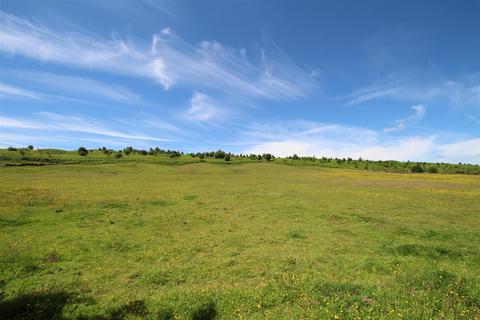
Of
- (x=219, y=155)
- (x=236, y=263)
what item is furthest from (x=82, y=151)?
(x=236, y=263)

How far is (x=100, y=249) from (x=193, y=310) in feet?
28.1

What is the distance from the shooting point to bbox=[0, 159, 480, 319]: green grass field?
9156 mm

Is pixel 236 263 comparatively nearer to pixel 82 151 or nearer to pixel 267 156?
pixel 82 151

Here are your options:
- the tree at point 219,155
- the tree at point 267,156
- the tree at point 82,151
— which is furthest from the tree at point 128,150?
the tree at point 267,156

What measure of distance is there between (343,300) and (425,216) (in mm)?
19209

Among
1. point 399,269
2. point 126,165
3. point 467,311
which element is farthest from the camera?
point 126,165

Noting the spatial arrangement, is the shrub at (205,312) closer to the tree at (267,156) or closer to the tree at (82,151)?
the tree at (82,151)

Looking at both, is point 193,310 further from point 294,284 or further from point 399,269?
point 399,269

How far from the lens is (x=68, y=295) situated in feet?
32.7

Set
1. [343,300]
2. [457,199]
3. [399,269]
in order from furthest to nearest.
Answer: [457,199] < [399,269] < [343,300]

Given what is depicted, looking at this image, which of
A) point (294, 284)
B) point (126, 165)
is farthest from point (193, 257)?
point (126, 165)

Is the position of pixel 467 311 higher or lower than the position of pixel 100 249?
higher

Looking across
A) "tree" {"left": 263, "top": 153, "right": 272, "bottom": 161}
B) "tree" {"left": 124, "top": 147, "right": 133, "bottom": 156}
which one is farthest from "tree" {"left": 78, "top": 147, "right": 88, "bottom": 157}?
"tree" {"left": 263, "top": 153, "right": 272, "bottom": 161}

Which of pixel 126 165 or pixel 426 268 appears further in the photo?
pixel 126 165
